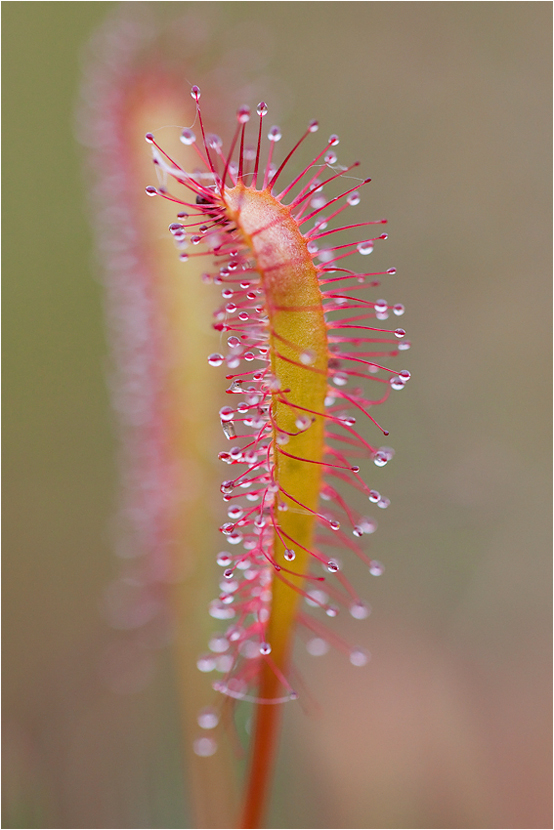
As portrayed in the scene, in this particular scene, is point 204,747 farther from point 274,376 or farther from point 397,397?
point 397,397

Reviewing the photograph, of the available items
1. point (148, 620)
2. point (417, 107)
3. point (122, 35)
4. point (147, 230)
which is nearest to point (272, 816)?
point (148, 620)

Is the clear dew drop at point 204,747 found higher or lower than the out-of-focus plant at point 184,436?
lower

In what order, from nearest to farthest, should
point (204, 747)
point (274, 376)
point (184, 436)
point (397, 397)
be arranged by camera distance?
1. point (274, 376)
2. point (204, 747)
3. point (184, 436)
4. point (397, 397)

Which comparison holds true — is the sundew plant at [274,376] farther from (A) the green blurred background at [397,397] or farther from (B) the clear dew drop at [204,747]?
(A) the green blurred background at [397,397]

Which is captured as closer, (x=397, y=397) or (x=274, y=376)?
(x=274, y=376)

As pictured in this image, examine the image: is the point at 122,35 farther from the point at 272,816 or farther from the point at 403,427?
the point at 272,816

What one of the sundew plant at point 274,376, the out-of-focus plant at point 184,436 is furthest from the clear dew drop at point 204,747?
the sundew plant at point 274,376

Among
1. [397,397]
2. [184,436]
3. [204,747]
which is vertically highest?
[397,397]

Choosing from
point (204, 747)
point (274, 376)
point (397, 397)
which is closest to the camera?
point (274, 376)

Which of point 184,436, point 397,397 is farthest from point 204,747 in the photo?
point 397,397
